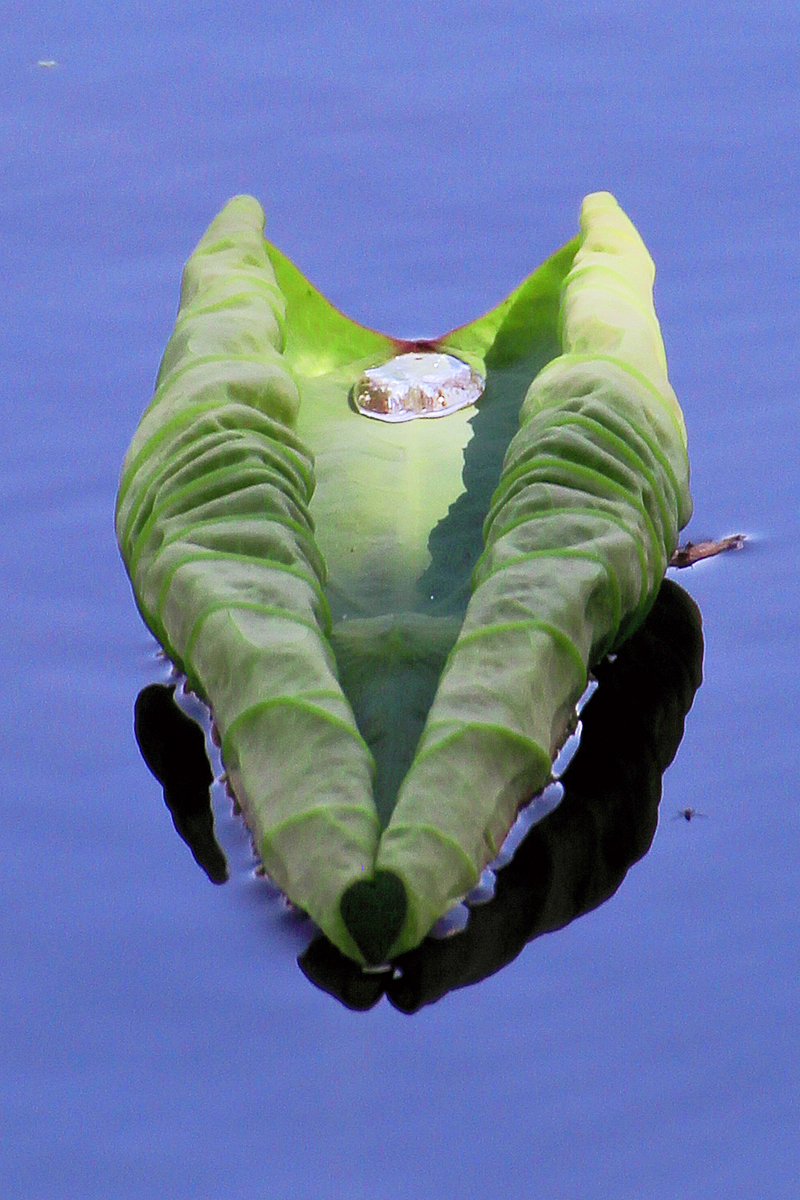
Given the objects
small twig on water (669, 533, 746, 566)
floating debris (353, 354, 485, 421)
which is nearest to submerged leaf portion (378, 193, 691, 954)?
small twig on water (669, 533, 746, 566)

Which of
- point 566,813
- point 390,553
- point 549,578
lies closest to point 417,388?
point 390,553

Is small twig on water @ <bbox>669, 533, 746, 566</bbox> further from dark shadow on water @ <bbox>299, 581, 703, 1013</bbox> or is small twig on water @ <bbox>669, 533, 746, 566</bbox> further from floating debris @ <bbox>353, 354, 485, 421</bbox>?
floating debris @ <bbox>353, 354, 485, 421</bbox>

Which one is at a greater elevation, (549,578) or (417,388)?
(549,578)

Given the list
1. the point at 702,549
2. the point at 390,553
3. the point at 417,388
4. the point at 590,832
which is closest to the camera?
the point at 590,832

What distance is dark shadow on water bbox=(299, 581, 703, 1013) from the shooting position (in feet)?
5.73

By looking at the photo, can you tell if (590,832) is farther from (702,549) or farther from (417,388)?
(417,388)

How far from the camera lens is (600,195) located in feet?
9.25

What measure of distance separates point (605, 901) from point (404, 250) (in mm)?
1601

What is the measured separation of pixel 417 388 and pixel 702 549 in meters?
0.51

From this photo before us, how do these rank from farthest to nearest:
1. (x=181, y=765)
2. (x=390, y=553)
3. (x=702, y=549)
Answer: (x=702, y=549)
(x=390, y=553)
(x=181, y=765)

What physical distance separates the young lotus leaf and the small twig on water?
0.46 feet

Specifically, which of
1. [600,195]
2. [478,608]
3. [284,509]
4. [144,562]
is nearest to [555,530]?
[478,608]

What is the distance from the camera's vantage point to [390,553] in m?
2.28

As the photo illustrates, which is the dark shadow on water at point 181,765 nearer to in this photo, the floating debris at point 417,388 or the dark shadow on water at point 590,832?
the dark shadow on water at point 590,832
